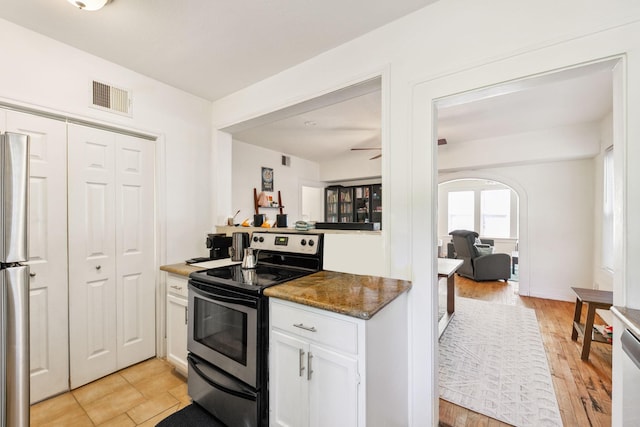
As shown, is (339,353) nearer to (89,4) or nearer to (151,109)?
(89,4)

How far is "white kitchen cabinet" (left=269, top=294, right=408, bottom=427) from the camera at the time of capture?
3.91ft

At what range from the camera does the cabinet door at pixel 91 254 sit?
204 centimetres

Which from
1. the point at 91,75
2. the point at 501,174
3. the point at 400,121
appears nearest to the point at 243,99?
the point at 91,75

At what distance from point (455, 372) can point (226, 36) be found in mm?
3171

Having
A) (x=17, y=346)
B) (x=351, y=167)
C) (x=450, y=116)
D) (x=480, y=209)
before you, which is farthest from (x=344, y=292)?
(x=480, y=209)

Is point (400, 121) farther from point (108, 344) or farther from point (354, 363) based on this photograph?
point (108, 344)

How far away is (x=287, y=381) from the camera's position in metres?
1.41

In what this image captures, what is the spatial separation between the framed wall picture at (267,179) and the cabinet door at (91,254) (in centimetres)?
255

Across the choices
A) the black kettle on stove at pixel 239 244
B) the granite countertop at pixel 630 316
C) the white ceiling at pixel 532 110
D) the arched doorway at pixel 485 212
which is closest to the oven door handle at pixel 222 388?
the black kettle on stove at pixel 239 244

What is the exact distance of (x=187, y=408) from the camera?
183 cm

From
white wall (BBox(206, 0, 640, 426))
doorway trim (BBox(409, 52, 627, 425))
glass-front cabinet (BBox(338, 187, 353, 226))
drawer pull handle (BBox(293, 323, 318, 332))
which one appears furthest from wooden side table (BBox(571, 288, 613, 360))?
glass-front cabinet (BBox(338, 187, 353, 226))

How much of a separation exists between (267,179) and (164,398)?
11.1 feet

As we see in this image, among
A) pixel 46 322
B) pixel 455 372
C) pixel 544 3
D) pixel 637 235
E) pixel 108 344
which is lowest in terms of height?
pixel 455 372

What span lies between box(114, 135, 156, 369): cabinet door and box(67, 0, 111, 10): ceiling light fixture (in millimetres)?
970
